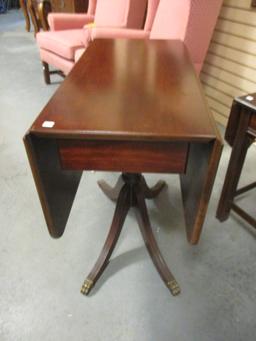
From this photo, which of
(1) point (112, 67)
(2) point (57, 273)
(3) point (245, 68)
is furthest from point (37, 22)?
(2) point (57, 273)

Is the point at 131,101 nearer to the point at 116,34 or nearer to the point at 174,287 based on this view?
the point at 174,287

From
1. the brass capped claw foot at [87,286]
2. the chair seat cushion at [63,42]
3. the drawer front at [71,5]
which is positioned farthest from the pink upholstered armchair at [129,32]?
the drawer front at [71,5]

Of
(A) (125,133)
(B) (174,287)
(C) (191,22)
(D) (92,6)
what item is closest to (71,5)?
(D) (92,6)

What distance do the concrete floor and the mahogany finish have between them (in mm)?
385

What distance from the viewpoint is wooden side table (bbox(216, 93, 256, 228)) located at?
1047mm

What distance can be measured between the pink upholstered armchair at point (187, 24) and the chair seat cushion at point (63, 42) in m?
0.42

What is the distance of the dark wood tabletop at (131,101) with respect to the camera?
2.26 feet

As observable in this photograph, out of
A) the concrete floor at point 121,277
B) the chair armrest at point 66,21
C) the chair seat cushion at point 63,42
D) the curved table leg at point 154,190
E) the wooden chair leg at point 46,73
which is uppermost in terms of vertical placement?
the chair armrest at point 66,21

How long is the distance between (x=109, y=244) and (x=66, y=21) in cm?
257

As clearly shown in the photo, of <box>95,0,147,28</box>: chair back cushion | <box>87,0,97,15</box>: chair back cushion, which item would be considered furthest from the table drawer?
<box>87,0,97,15</box>: chair back cushion

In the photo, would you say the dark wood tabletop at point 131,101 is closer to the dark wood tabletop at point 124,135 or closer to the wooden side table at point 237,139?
the dark wood tabletop at point 124,135

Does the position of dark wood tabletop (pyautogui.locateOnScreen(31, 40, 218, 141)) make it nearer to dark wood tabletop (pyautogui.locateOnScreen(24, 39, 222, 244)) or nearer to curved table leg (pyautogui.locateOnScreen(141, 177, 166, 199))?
dark wood tabletop (pyautogui.locateOnScreen(24, 39, 222, 244))

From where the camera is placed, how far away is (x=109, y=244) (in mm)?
1188

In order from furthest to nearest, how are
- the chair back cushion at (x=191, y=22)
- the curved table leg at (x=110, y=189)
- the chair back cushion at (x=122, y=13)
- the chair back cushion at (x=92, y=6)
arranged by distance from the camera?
the chair back cushion at (x=92, y=6), the chair back cushion at (x=122, y=13), the chair back cushion at (x=191, y=22), the curved table leg at (x=110, y=189)
